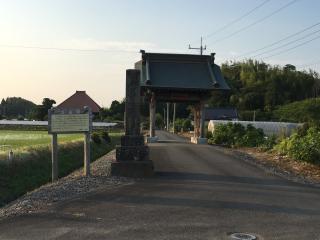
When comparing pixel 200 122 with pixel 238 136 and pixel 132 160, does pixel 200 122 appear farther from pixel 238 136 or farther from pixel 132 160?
pixel 132 160

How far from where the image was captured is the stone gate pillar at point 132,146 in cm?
1346

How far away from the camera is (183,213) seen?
8570 millimetres

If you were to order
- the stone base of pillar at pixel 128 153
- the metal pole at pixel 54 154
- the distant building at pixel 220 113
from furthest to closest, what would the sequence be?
the distant building at pixel 220 113 < the stone base of pillar at pixel 128 153 < the metal pole at pixel 54 154

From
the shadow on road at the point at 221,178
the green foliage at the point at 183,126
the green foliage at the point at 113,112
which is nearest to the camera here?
the shadow on road at the point at 221,178

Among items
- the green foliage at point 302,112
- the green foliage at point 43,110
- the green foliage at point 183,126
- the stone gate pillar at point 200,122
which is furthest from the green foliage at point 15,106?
the stone gate pillar at point 200,122

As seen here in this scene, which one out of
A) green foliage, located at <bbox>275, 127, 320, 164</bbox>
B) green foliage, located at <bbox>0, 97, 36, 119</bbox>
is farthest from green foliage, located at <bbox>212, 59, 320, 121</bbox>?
green foliage, located at <bbox>0, 97, 36, 119</bbox>

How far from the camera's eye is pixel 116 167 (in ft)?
44.3

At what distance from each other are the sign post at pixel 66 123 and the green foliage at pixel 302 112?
35303 millimetres

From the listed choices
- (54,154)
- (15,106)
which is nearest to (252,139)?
(54,154)

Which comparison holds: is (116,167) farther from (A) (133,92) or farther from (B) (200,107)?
(B) (200,107)

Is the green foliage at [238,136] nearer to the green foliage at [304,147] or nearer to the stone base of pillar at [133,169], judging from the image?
the green foliage at [304,147]

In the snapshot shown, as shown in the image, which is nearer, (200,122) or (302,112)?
(200,122)

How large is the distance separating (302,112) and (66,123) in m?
45.2

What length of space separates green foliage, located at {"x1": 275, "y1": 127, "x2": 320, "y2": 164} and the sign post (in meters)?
7.69
